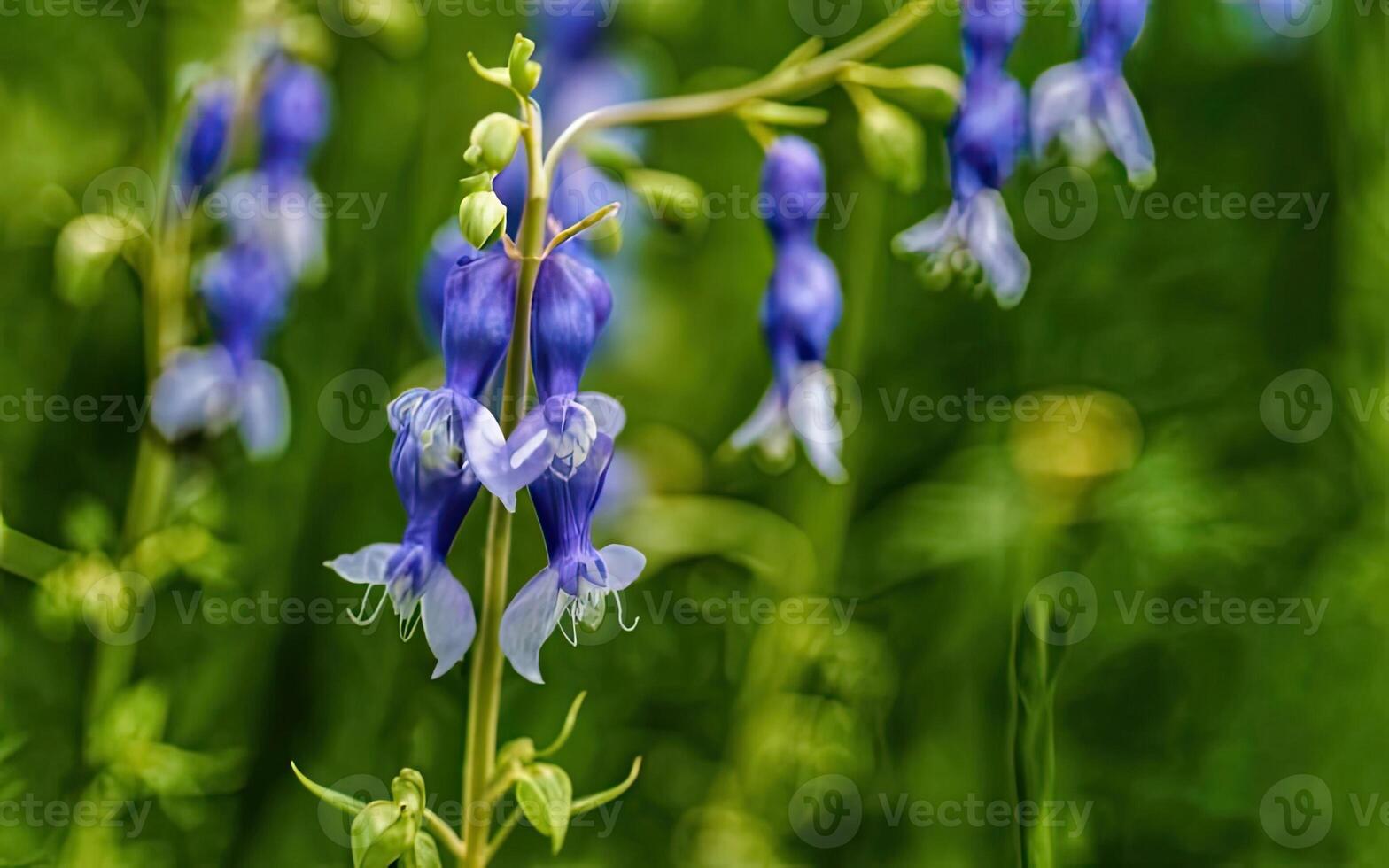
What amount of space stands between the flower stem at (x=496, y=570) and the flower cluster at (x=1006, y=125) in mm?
508

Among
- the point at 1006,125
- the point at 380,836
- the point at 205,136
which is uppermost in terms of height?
the point at 1006,125

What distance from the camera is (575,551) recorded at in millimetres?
954

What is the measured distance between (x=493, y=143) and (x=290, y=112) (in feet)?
2.64

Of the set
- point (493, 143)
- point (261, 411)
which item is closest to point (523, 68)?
point (493, 143)

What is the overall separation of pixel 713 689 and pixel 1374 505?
93 centimetres

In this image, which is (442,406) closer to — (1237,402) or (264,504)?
(264,504)

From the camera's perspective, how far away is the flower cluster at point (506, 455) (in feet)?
3.02

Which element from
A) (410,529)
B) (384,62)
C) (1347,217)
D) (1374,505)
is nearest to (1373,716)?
(1374,505)

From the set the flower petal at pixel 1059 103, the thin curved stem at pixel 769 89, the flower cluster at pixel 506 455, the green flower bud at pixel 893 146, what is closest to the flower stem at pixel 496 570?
the flower cluster at pixel 506 455

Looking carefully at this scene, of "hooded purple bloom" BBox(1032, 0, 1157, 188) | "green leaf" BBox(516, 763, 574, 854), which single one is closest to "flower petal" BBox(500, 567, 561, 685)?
"green leaf" BBox(516, 763, 574, 854)

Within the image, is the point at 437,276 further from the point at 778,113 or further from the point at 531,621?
the point at 531,621

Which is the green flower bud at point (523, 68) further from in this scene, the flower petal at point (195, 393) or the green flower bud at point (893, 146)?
the flower petal at point (195, 393)

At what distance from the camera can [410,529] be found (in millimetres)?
947

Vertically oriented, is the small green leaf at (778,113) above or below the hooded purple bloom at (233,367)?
above
